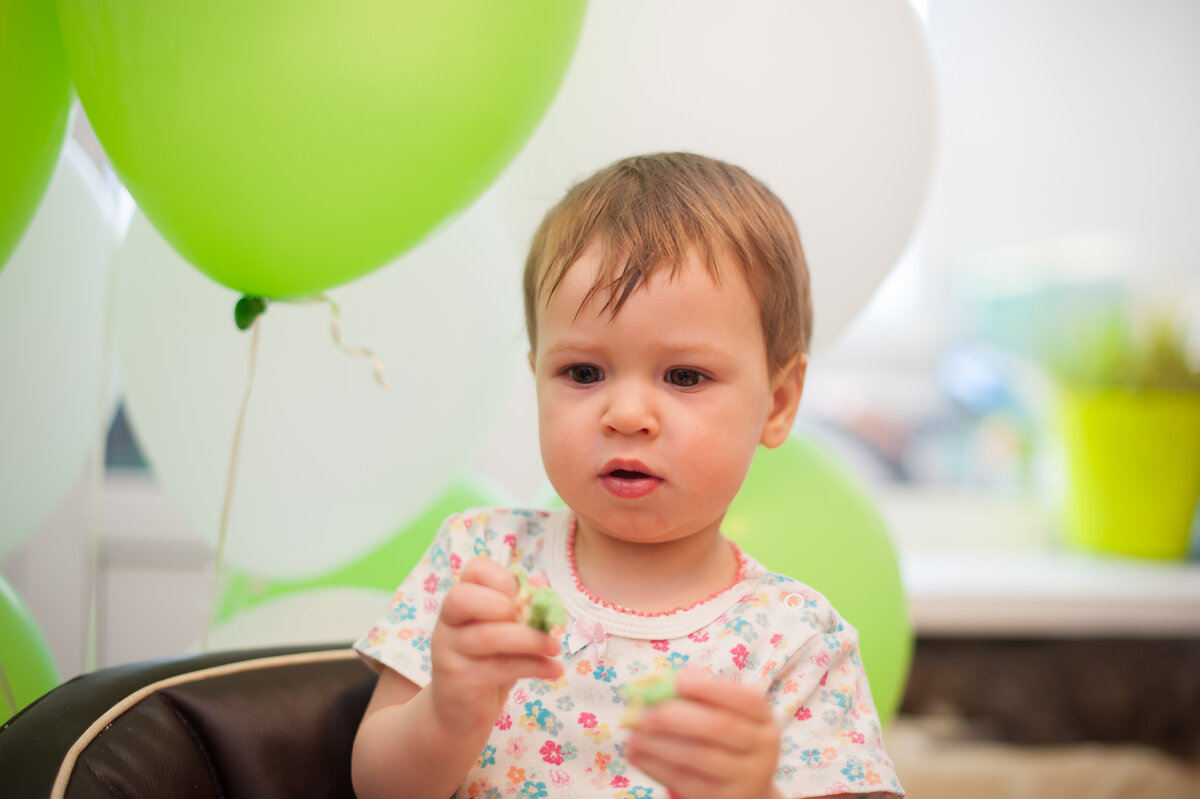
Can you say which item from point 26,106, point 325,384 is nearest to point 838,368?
point 325,384

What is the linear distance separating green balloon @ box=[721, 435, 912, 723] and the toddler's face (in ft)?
0.90

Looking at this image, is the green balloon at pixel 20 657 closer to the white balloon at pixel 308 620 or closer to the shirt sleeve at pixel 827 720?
the white balloon at pixel 308 620

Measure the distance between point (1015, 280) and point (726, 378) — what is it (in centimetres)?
195

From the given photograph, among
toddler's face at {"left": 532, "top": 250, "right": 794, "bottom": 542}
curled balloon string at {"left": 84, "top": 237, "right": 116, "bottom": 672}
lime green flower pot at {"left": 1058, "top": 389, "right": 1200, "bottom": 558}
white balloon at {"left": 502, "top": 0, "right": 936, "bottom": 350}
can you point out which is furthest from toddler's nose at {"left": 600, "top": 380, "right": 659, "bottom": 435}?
lime green flower pot at {"left": 1058, "top": 389, "right": 1200, "bottom": 558}

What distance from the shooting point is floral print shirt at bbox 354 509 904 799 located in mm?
739

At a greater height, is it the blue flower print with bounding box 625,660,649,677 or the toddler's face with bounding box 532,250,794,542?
the toddler's face with bounding box 532,250,794,542

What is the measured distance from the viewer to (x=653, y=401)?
28.6 inches

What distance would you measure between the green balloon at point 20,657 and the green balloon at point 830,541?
86cm

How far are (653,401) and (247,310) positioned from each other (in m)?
0.43

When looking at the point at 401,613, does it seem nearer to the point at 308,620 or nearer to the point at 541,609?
the point at 541,609

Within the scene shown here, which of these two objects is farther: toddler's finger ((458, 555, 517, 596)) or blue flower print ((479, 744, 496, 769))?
blue flower print ((479, 744, 496, 769))

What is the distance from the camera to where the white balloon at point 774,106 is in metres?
1.00

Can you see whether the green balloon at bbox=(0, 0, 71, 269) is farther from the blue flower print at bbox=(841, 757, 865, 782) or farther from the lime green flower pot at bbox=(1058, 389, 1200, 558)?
the lime green flower pot at bbox=(1058, 389, 1200, 558)

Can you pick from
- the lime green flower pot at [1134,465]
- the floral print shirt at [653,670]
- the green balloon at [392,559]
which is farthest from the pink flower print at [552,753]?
the lime green flower pot at [1134,465]
